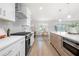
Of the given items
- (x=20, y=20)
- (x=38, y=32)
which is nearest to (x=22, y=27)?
(x=20, y=20)

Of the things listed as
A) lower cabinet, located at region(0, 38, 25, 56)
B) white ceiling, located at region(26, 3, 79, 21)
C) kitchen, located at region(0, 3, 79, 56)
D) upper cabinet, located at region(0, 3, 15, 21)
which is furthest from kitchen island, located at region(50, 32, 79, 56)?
white ceiling, located at region(26, 3, 79, 21)

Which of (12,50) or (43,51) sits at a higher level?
(12,50)

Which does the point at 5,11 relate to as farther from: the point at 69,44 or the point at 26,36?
the point at 69,44

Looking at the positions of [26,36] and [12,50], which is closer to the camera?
[12,50]

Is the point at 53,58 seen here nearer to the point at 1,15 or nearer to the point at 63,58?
the point at 63,58

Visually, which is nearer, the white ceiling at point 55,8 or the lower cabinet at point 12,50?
the lower cabinet at point 12,50

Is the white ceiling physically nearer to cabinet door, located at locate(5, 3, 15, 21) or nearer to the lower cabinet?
cabinet door, located at locate(5, 3, 15, 21)

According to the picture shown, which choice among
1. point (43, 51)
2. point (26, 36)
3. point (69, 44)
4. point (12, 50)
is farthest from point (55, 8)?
point (12, 50)

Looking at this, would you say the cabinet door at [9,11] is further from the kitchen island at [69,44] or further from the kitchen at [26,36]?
the kitchen island at [69,44]

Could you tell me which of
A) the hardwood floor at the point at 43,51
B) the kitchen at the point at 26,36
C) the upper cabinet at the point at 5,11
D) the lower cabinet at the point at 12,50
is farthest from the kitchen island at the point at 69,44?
the upper cabinet at the point at 5,11

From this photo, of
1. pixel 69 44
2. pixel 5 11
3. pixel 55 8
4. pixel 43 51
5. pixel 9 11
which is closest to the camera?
pixel 69 44

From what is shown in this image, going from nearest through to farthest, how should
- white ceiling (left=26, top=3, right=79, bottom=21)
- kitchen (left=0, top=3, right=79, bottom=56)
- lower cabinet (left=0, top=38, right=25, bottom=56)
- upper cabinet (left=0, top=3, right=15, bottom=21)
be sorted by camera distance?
lower cabinet (left=0, top=38, right=25, bottom=56), kitchen (left=0, top=3, right=79, bottom=56), upper cabinet (left=0, top=3, right=15, bottom=21), white ceiling (left=26, top=3, right=79, bottom=21)

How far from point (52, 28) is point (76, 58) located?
1180cm

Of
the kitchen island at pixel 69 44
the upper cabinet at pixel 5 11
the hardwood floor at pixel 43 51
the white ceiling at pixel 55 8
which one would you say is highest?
the white ceiling at pixel 55 8
